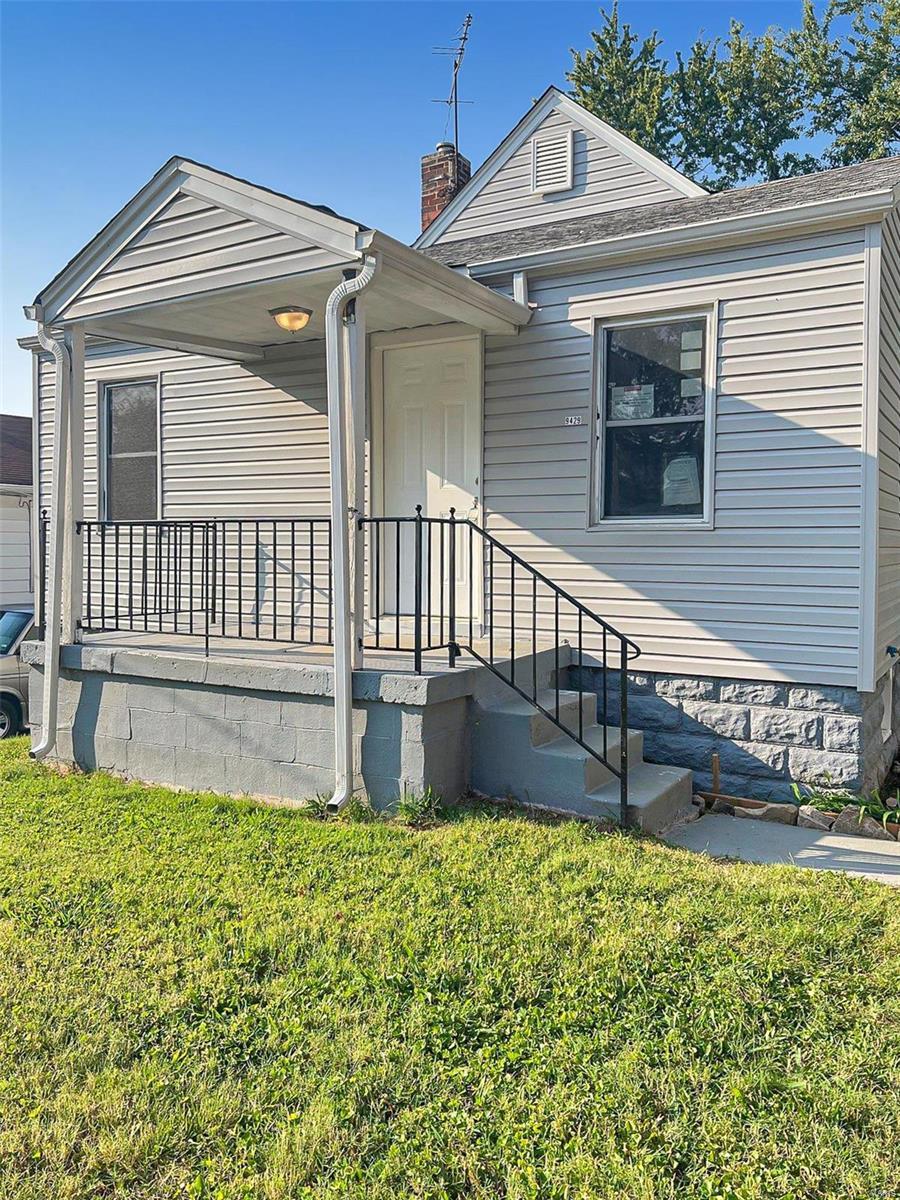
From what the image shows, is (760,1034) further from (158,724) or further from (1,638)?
(1,638)

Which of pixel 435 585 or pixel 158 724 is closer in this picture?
pixel 158 724

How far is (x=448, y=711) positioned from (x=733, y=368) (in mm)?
2772

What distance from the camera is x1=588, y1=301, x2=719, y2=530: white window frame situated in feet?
17.5

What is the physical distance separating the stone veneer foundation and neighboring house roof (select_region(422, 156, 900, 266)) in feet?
9.39

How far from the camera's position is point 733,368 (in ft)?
17.2

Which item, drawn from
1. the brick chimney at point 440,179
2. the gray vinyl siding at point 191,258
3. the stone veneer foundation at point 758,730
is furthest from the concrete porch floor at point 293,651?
the brick chimney at point 440,179

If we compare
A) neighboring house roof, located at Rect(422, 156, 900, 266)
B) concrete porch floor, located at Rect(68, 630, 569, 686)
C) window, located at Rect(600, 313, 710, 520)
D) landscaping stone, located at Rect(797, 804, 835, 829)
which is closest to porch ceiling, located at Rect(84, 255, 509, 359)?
neighboring house roof, located at Rect(422, 156, 900, 266)

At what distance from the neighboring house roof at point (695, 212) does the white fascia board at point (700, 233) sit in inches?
1.5

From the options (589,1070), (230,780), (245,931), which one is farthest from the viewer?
(230,780)

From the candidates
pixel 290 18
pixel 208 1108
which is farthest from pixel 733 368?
pixel 290 18

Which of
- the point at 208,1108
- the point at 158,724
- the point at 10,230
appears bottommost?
the point at 208,1108

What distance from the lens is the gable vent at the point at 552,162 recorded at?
827cm

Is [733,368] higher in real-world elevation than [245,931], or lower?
higher

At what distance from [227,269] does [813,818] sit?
4.60 metres
